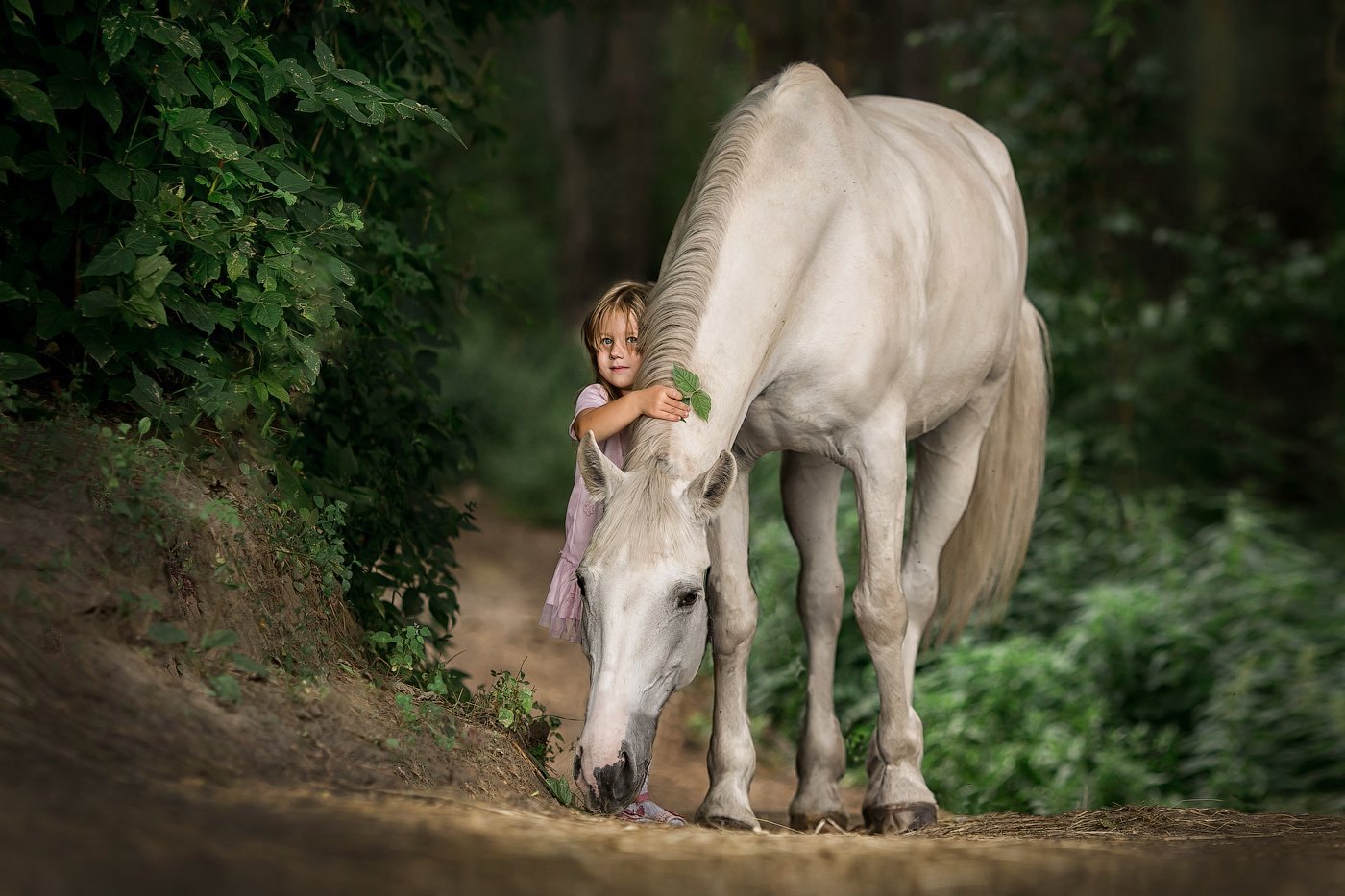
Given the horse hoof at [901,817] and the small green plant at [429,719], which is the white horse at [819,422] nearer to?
the horse hoof at [901,817]

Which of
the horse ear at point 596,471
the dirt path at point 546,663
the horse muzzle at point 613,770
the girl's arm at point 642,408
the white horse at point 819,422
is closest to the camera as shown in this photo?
the horse muzzle at point 613,770

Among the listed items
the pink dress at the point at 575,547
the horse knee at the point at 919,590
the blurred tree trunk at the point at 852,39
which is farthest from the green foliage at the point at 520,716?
the blurred tree trunk at the point at 852,39

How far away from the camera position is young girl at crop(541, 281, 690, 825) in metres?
3.80

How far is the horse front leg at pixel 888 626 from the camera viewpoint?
14.5 feet

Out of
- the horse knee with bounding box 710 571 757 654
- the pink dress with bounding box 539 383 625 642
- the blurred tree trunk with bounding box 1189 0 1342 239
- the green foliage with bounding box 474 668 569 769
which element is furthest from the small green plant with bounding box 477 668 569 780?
the blurred tree trunk with bounding box 1189 0 1342 239

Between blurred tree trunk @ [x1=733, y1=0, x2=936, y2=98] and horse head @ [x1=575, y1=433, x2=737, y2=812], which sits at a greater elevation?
blurred tree trunk @ [x1=733, y1=0, x2=936, y2=98]

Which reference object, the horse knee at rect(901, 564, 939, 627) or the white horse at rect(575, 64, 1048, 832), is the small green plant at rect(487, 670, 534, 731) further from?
the horse knee at rect(901, 564, 939, 627)

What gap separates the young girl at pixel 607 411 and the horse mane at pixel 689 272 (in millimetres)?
62

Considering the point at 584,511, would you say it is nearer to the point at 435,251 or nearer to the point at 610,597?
the point at 610,597

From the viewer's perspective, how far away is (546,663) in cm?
861

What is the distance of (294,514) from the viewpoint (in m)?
3.86

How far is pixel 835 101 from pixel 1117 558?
4.51 meters

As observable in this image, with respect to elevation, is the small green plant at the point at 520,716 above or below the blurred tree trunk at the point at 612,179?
below

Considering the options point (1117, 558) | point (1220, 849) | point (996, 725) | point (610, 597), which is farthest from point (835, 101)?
point (1117, 558)
